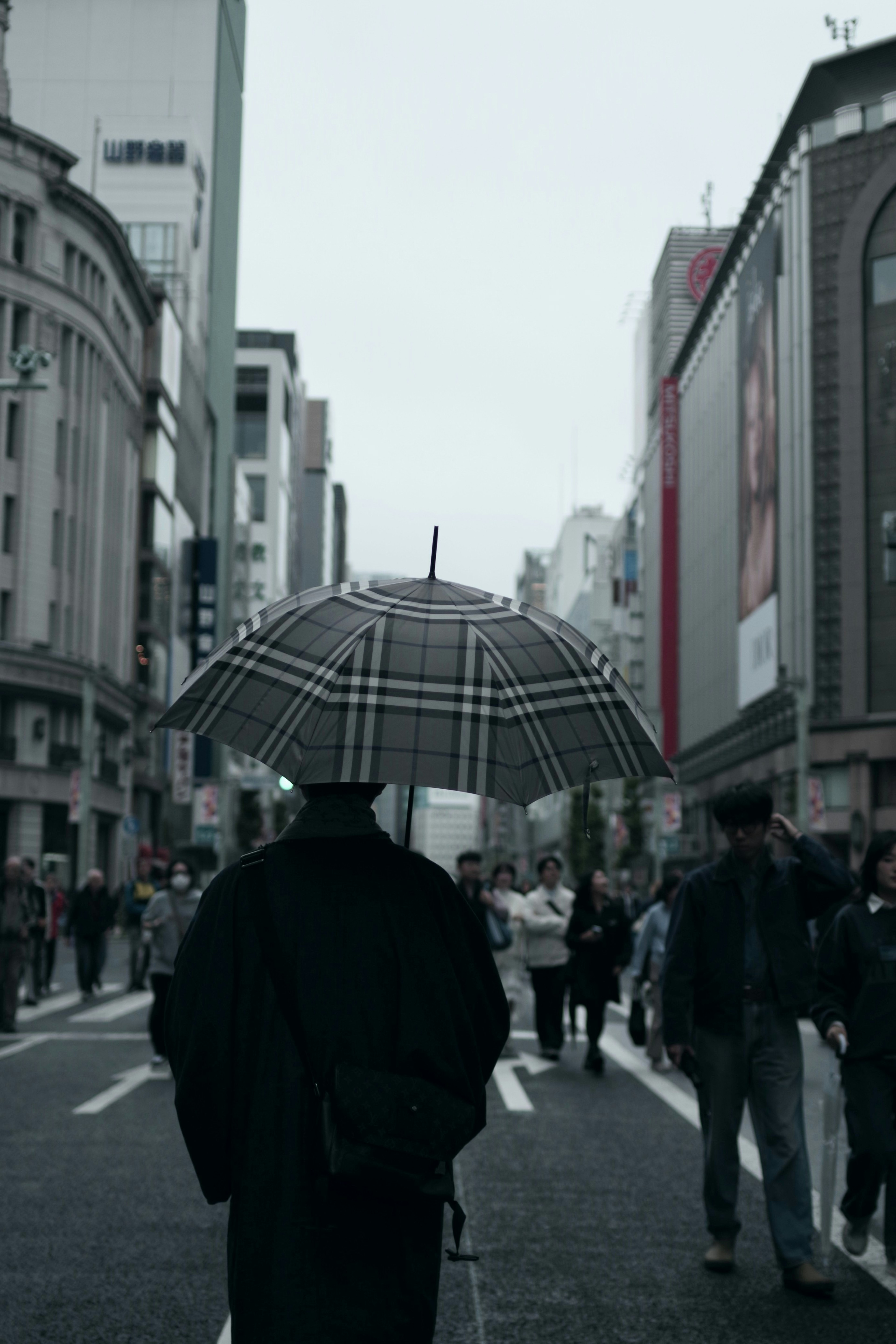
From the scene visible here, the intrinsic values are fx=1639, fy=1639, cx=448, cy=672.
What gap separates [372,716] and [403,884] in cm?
37

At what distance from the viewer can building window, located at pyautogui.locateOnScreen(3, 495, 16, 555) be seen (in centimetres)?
5472

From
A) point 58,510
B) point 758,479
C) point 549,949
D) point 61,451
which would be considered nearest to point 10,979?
point 549,949

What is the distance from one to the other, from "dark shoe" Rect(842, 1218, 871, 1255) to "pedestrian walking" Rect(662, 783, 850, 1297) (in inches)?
14.8

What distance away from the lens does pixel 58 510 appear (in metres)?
57.4

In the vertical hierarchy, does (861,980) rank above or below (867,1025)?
above

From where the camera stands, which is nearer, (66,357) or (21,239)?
(21,239)

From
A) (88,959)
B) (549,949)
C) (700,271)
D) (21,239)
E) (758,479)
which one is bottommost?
(88,959)

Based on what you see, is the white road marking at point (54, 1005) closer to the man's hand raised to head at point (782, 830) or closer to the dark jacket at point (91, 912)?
the dark jacket at point (91, 912)

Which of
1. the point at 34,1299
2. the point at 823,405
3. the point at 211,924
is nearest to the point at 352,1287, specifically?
the point at 211,924

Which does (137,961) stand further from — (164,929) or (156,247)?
(156,247)

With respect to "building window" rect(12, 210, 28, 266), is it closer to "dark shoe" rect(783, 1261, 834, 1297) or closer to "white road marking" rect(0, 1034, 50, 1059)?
"white road marking" rect(0, 1034, 50, 1059)

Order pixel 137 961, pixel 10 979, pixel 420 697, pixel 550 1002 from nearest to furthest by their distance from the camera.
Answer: pixel 420 697 → pixel 550 1002 → pixel 10 979 → pixel 137 961

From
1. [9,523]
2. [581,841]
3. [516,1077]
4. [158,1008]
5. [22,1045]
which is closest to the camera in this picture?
[158,1008]

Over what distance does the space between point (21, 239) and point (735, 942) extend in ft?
180
